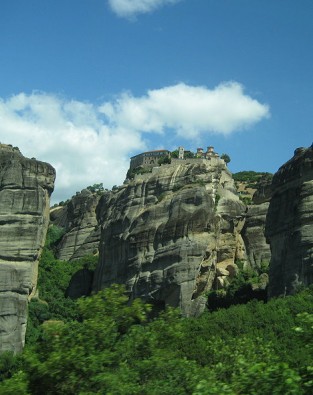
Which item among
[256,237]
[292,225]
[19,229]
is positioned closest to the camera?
[292,225]

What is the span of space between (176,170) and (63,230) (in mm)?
29776

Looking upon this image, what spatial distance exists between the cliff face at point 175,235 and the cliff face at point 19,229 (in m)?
8.82

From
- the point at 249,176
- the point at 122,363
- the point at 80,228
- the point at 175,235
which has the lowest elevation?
the point at 122,363

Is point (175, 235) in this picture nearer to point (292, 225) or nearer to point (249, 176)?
point (292, 225)

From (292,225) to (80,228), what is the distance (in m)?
47.2

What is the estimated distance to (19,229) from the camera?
73.6 metres

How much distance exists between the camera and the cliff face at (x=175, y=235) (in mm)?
71500

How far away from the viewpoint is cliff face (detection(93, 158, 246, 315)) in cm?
7150

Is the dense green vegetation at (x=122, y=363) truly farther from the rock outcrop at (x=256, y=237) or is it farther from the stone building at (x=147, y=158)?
the stone building at (x=147, y=158)

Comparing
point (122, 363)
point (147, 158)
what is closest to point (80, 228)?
point (147, 158)

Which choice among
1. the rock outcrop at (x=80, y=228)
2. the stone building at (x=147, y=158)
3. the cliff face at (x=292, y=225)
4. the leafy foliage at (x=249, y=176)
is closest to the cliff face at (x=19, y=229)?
the rock outcrop at (x=80, y=228)

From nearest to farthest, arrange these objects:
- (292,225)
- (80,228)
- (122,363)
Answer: (122,363) < (292,225) < (80,228)

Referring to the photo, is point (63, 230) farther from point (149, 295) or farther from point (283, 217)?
point (283, 217)

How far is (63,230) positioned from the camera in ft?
362
